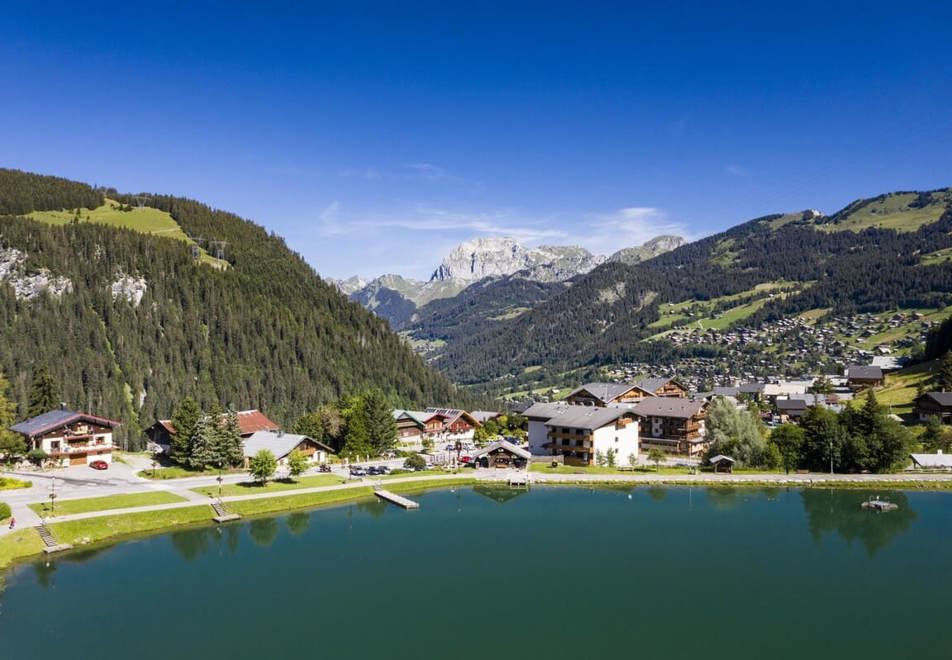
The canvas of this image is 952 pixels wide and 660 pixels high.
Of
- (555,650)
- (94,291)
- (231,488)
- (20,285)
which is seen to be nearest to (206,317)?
(94,291)

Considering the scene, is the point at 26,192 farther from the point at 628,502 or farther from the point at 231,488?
the point at 628,502

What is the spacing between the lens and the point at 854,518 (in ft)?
216

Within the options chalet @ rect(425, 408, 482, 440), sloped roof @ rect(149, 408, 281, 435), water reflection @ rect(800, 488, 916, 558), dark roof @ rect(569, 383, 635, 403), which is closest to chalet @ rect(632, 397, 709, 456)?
dark roof @ rect(569, 383, 635, 403)

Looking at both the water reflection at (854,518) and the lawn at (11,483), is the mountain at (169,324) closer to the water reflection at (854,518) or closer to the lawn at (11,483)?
the lawn at (11,483)

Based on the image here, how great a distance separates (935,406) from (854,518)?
199ft

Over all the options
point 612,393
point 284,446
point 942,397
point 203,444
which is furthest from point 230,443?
point 942,397

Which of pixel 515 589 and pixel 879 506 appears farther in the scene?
pixel 879 506

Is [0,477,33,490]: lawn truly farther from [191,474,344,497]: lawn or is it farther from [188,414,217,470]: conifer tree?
[188,414,217,470]: conifer tree

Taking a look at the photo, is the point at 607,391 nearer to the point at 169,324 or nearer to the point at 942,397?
the point at 942,397

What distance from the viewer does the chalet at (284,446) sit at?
281ft

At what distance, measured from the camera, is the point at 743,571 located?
49281 mm

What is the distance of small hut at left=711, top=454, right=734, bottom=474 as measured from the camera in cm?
8581

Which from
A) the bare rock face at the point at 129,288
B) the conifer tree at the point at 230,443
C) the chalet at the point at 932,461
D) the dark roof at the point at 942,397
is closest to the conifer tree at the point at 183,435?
the conifer tree at the point at 230,443

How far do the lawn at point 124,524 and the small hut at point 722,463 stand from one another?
62.0 meters
